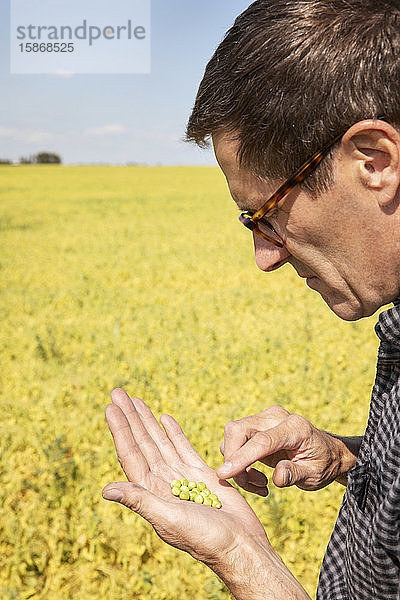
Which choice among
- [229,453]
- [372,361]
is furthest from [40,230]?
[229,453]

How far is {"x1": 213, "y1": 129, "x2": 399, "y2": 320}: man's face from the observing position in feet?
4.49

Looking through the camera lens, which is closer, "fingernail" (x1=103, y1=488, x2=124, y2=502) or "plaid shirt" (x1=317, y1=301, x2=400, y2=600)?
"plaid shirt" (x1=317, y1=301, x2=400, y2=600)

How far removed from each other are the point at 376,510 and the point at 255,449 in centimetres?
46

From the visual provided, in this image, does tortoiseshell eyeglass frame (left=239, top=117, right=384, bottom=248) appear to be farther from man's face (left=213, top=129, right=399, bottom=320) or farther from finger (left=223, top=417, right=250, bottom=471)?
finger (left=223, top=417, right=250, bottom=471)

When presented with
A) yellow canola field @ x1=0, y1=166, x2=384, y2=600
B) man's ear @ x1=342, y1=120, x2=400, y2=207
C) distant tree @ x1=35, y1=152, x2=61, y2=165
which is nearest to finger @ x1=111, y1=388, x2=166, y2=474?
man's ear @ x1=342, y1=120, x2=400, y2=207

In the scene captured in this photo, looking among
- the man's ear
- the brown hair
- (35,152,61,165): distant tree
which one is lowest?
(35,152,61,165): distant tree

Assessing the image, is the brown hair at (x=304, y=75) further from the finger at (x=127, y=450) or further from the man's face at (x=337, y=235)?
the finger at (x=127, y=450)

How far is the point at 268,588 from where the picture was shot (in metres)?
1.62

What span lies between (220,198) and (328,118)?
2445cm

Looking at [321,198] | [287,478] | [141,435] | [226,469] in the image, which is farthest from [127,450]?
[321,198]

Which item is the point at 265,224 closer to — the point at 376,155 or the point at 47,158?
the point at 376,155

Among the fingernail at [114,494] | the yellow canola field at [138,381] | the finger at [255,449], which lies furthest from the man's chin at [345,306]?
the yellow canola field at [138,381]

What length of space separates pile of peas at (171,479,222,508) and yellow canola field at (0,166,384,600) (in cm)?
174

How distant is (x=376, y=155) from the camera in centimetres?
130
